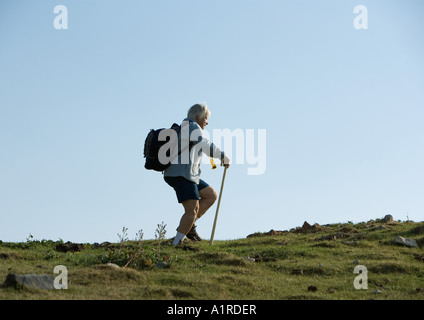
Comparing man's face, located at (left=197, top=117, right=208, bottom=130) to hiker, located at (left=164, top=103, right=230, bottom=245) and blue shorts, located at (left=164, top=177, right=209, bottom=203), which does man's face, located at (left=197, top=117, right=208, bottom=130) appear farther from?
blue shorts, located at (left=164, top=177, right=209, bottom=203)

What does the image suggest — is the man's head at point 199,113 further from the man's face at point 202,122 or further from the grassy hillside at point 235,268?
the grassy hillside at point 235,268

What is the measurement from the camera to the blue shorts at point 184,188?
11922mm

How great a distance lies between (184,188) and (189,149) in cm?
79

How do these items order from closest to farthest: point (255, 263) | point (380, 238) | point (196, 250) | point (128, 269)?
point (128, 269)
point (255, 263)
point (196, 250)
point (380, 238)

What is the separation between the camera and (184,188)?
470 inches

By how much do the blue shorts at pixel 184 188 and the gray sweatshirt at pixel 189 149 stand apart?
11cm

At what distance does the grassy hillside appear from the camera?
8562mm

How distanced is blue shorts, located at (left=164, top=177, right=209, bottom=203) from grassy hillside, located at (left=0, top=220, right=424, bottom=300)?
3.31ft

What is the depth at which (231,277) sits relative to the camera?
31.0 feet

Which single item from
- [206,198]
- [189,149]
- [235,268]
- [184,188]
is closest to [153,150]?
[189,149]

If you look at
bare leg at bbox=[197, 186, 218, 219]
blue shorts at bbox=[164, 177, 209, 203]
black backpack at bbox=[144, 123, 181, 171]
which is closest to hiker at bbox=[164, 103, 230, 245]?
blue shorts at bbox=[164, 177, 209, 203]
